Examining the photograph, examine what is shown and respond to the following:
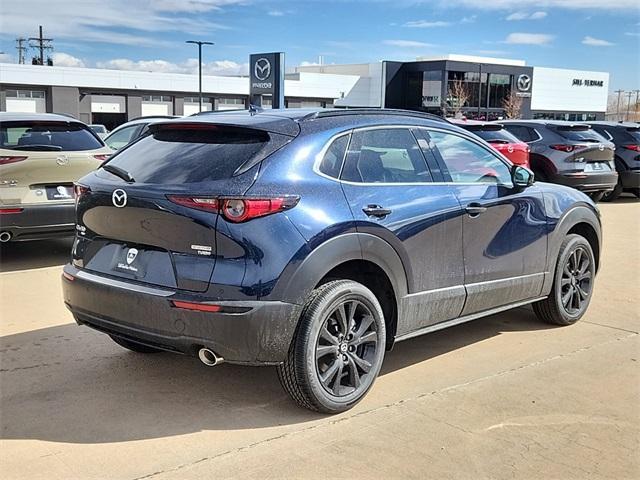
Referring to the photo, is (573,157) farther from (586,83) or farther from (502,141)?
(586,83)

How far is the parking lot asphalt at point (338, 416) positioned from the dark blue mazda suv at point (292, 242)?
1.08 ft

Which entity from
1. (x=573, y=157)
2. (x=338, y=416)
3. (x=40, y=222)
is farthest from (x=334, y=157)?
(x=573, y=157)

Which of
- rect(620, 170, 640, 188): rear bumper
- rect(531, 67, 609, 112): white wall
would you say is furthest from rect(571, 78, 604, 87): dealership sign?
rect(620, 170, 640, 188): rear bumper

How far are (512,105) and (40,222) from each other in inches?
3006

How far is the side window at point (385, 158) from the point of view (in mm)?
4293

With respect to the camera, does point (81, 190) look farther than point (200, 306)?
Yes

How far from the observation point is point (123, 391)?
172 inches

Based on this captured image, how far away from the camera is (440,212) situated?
182 inches

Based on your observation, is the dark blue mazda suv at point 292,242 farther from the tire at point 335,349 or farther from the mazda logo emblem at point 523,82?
the mazda logo emblem at point 523,82

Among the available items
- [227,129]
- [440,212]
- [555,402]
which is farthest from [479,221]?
[227,129]

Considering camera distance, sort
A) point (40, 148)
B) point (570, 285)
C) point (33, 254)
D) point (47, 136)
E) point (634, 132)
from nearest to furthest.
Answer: point (570, 285) → point (40, 148) → point (47, 136) → point (33, 254) → point (634, 132)

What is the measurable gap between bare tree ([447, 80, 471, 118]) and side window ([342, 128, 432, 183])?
7031cm

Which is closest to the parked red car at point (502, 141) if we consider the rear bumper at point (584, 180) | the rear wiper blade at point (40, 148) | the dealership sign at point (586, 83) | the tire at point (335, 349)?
the rear bumper at point (584, 180)

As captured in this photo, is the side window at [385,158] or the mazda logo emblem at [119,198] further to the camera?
the side window at [385,158]
